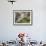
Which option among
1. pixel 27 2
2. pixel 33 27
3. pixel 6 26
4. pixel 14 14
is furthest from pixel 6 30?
pixel 27 2

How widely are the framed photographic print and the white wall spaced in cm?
12

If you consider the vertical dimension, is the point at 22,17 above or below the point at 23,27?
above

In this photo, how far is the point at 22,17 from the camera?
4.98m

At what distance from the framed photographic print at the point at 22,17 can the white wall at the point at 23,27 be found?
12cm

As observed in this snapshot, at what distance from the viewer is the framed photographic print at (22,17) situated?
195 inches

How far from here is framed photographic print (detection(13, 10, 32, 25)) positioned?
4.96 metres

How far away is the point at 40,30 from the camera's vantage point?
495 centimetres

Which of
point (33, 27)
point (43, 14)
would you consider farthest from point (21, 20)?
point (43, 14)

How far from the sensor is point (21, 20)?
4.98m

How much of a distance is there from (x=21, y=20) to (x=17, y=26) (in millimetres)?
278

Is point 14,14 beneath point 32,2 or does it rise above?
beneath

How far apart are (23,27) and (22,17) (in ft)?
1.27

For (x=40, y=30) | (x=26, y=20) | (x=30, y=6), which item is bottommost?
(x=40, y=30)

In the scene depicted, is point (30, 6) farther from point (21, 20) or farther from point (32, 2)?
point (21, 20)
